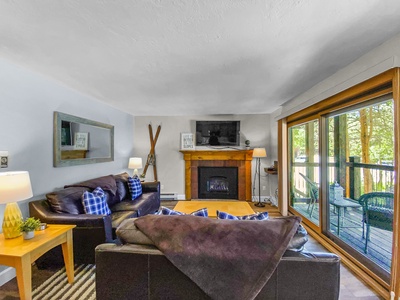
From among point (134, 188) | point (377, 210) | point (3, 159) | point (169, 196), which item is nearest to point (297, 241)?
point (377, 210)

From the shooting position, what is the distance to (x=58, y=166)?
278 centimetres

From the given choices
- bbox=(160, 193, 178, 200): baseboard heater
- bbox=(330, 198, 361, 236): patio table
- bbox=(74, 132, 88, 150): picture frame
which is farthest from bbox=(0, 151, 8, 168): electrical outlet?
bbox=(330, 198, 361, 236): patio table

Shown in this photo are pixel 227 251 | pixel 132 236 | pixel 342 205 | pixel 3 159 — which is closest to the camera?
pixel 227 251

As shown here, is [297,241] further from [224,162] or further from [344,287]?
[224,162]

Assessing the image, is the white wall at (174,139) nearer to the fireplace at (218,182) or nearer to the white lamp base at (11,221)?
the fireplace at (218,182)

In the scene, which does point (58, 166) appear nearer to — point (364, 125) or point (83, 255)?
point (83, 255)

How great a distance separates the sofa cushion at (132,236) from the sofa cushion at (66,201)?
1.36 metres

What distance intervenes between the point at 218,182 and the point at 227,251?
4093 mm

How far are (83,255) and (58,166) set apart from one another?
1.25 m

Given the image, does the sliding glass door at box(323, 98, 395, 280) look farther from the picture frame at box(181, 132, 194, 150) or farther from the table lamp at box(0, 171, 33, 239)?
the table lamp at box(0, 171, 33, 239)

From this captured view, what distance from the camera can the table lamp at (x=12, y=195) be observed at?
1.63 metres

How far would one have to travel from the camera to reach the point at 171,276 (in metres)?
1.24

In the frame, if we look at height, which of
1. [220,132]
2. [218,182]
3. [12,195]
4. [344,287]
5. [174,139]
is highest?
[220,132]

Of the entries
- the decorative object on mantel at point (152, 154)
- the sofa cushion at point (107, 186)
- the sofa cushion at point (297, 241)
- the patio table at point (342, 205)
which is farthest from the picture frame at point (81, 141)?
the patio table at point (342, 205)
